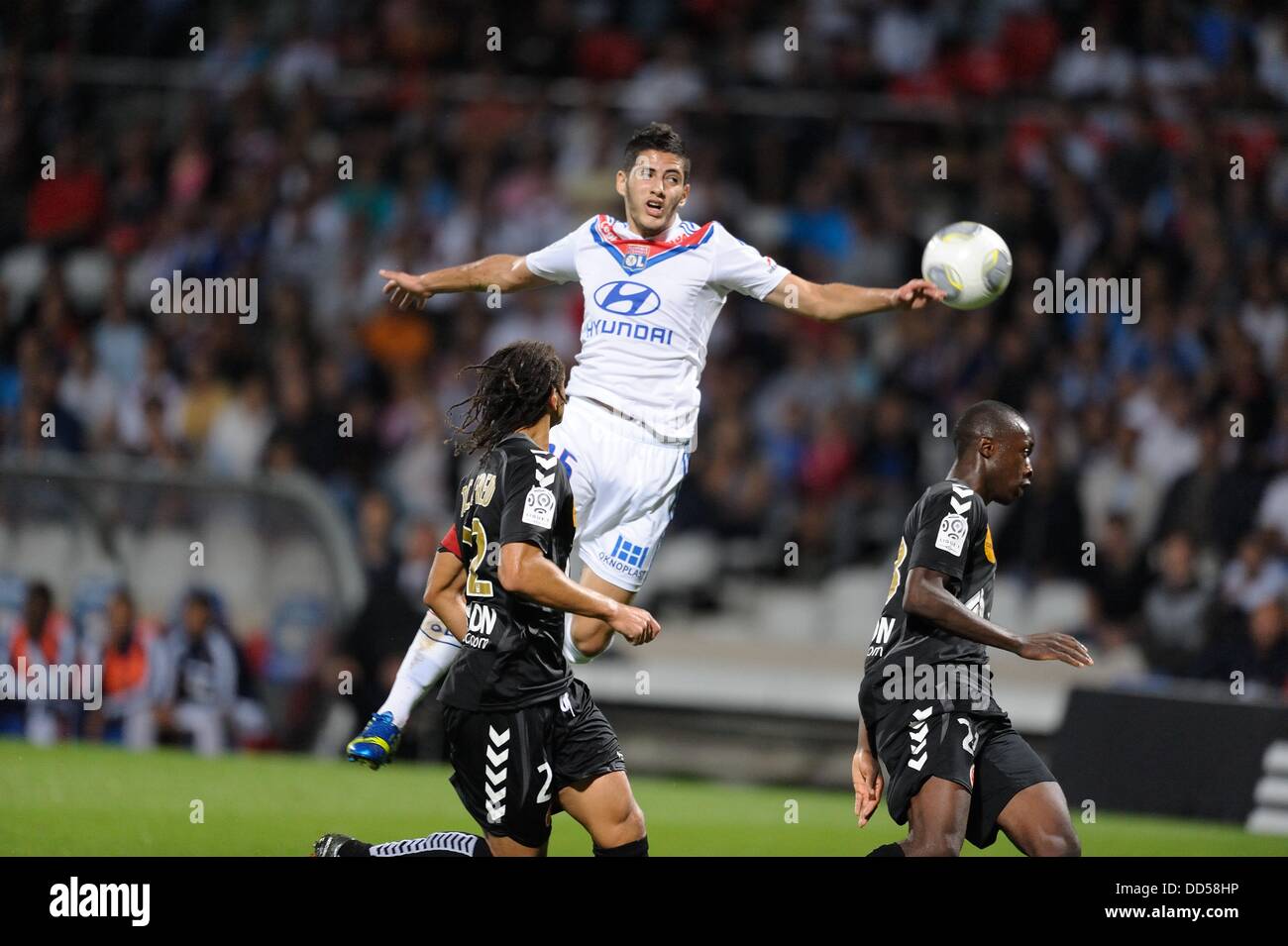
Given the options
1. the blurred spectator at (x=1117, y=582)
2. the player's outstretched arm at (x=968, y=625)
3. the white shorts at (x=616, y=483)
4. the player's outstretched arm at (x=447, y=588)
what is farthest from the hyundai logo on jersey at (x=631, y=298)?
the blurred spectator at (x=1117, y=582)

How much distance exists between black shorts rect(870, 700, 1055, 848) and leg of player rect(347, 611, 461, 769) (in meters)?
1.94

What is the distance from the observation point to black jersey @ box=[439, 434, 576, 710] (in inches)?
246

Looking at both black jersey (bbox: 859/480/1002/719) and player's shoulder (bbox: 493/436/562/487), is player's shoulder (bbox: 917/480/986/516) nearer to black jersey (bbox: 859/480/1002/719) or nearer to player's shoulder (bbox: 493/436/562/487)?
black jersey (bbox: 859/480/1002/719)

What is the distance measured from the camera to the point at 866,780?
271 inches

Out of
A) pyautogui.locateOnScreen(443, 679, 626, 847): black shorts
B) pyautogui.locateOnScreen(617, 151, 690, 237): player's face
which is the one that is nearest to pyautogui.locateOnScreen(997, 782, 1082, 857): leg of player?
pyautogui.locateOnScreen(443, 679, 626, 847): black shorts

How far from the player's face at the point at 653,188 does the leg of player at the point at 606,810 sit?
9.52ft

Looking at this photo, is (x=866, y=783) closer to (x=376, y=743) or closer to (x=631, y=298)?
(x=376, y=743)

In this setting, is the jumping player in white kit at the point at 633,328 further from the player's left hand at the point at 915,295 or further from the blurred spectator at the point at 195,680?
the blurred spectator at the point at 195,680

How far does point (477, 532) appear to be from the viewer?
20.9 ft

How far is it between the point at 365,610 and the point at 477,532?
6434 mm

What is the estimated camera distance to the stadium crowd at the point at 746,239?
1340 cm

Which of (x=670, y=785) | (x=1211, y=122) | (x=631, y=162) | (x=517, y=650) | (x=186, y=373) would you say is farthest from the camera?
(x=1211, y=122)
